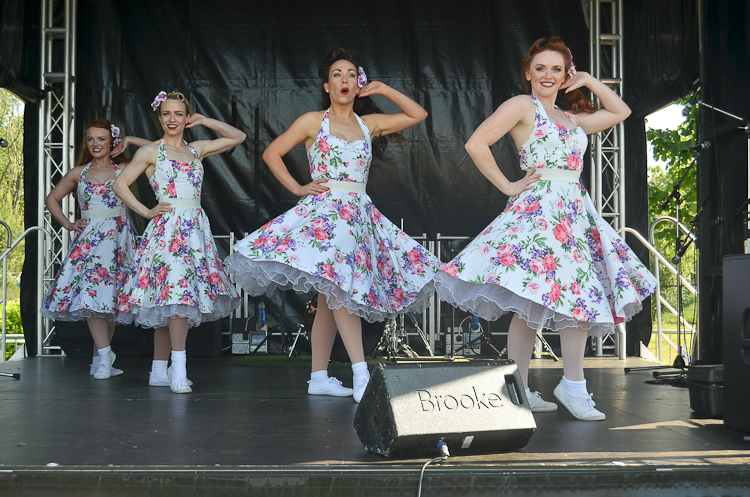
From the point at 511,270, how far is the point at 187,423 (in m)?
1.39

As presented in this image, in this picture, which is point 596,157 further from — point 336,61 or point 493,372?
point 493,372

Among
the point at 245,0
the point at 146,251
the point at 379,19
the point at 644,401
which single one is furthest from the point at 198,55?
the point at 644,401

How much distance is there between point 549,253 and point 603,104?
0.79m

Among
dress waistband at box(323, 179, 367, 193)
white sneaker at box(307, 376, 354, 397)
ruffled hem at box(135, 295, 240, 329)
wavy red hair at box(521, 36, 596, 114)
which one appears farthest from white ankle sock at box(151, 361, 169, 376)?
A: wavy red hair at box(521, 36, 596, 114)

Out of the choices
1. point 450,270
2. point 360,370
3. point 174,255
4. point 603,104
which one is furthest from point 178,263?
point 603,104

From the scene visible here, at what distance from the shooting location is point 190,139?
5906mm

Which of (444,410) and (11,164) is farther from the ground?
(11,164)

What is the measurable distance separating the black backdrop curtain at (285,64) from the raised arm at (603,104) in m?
2.86

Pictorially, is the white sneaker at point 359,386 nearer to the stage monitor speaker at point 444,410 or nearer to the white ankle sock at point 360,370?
the white ankle sock at point 360,370

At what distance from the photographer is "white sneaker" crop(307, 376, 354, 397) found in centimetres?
333

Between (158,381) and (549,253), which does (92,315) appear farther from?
(549,253)

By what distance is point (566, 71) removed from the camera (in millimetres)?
2936

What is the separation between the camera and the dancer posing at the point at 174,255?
12.1 feet

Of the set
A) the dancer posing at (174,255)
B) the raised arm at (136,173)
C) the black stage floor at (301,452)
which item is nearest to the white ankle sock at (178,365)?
the dancer posing at (174,255)
